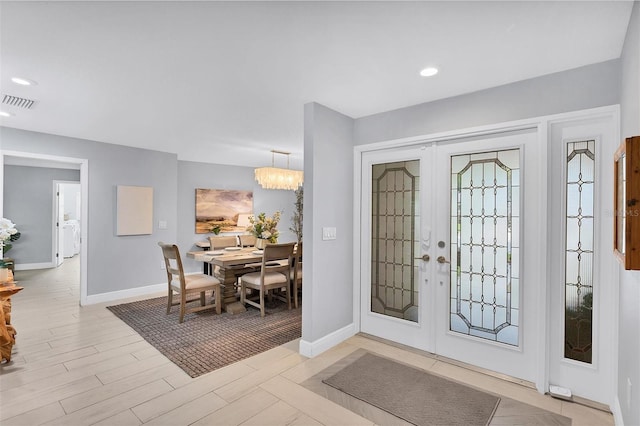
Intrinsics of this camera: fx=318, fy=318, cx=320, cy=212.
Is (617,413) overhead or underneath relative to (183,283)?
underneath

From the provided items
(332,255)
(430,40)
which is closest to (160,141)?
(332,255)

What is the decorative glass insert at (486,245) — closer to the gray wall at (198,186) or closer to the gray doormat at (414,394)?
the gray doormat at (414,394)

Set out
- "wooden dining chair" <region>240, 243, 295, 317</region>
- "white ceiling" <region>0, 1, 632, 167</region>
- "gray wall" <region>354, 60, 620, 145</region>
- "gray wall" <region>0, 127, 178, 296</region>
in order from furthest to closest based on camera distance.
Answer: "gray wall" <region>0, 127, 178, 296</region>
"wooden dining chair" <region>240, 243, 295, 317</region>
"gray wall" <region>354, 60, 620, 145</region>
"white ceiling" <region>0, 1, 632, 167</region>

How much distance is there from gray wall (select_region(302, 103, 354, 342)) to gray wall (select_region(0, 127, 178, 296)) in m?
3.51

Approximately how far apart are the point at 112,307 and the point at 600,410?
543 centimetres

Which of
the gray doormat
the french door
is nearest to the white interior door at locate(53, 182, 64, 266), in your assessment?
the french door

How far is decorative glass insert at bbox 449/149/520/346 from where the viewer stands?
263 cm

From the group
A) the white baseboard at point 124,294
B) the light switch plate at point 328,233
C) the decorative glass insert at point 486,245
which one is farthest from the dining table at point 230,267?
the decorative glass insert at point 486,245

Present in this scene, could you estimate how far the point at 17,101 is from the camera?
3.05 m

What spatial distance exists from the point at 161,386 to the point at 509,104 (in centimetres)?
359

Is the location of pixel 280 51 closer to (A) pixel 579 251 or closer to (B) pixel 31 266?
(A) pixel 579 251

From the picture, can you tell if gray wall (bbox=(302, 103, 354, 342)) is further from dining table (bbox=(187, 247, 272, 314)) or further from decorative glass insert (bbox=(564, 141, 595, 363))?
decorative glass insert (bbox=(564, 141, 595, 363))

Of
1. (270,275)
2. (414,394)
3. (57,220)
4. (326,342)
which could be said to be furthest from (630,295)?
(57,220)

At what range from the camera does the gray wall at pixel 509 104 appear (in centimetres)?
225
